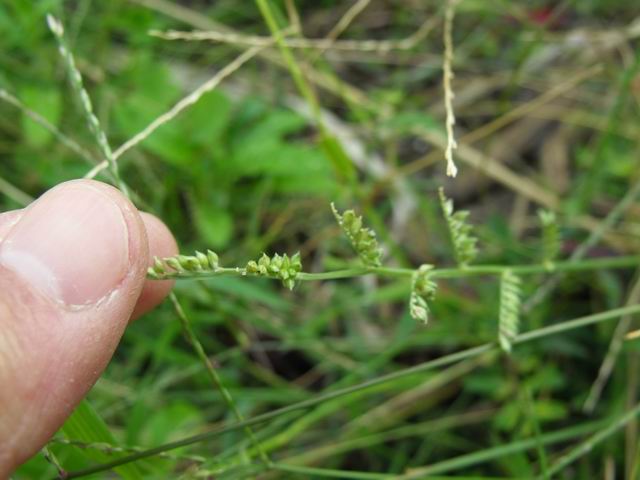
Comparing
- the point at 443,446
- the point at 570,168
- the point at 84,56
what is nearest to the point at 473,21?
the point at 570,168

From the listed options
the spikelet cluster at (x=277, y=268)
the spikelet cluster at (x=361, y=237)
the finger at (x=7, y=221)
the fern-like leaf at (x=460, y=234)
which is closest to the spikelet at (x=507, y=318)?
the fern-like leaf at (x=460, y=234)

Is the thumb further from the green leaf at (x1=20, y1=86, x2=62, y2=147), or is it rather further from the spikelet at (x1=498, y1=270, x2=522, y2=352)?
the green leaf at (x1=20, y1=86, x2=62, y2=147)

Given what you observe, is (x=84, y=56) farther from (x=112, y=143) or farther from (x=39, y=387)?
(x=39, y=387)

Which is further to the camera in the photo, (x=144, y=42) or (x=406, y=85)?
(x=406, y=85)

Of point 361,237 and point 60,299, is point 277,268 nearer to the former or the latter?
point 361,237

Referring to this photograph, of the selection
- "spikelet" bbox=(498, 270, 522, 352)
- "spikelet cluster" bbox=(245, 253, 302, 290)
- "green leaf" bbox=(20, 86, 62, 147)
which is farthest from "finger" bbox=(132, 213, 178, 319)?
"green leaf" bbox=(20, 86, 62, 147)

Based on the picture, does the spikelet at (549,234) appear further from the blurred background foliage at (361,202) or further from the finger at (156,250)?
the finger at (156,250)

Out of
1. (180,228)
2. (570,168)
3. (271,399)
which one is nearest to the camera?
(271,399)
